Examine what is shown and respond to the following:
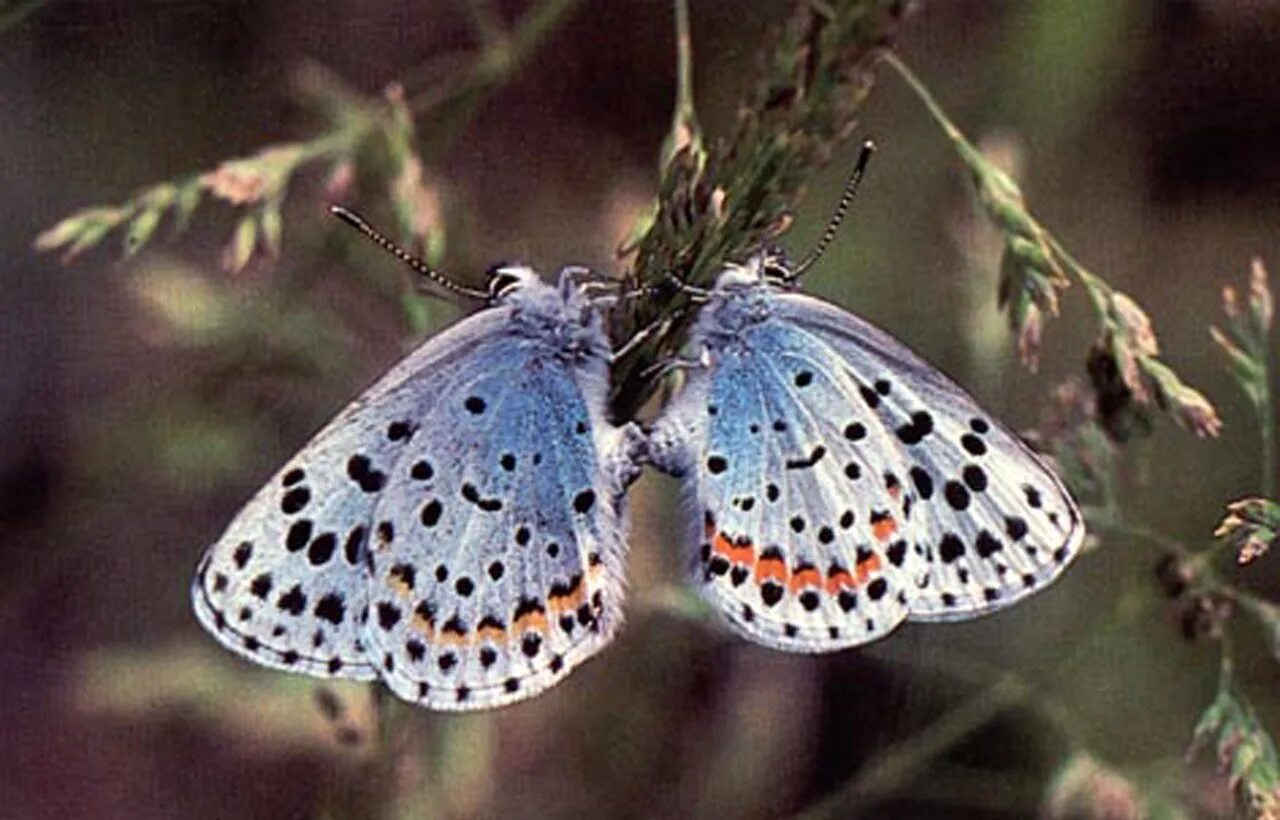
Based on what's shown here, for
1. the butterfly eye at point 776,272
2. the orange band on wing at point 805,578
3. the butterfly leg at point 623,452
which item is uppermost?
the butterfly eye at point 776,272

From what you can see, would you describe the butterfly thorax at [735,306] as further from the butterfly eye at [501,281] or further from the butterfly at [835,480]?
the butterfly eye at [501,281]

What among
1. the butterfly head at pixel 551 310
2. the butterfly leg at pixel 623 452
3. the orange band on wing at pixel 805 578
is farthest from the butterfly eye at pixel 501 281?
the orange band on wing at pixel 805 578

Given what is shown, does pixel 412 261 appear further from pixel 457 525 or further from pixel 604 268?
pixel 604 268

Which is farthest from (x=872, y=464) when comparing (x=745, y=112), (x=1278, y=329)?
(x=1278, y=329)

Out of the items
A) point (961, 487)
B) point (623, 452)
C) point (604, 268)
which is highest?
point (604, 268)

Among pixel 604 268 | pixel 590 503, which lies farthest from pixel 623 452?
pixel 604 268

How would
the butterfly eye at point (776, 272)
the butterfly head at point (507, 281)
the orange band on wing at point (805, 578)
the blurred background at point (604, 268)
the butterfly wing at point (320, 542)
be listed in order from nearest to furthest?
the butterfly wing at point (320, 542) → the orange band on wing at point (805, 578) → the butterfly eye at point (776, 272) → the butterfly head at point (507, 281) → the blurred background at point (604, 268)

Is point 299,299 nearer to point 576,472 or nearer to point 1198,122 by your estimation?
point 576,472

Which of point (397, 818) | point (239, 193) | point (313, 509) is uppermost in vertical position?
point (239, 193)
